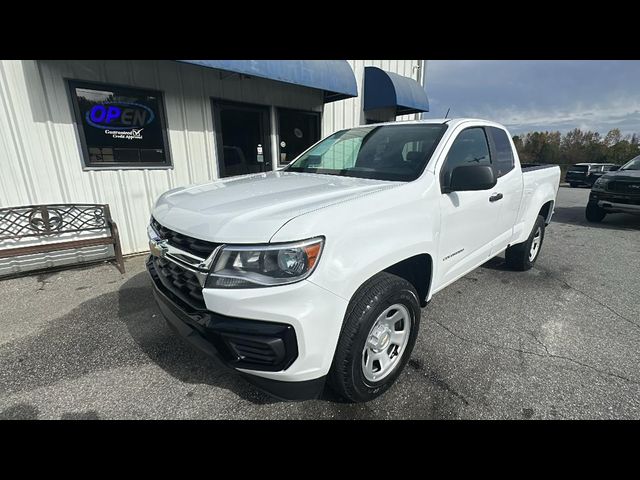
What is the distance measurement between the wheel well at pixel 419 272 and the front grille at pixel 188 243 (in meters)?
1.25

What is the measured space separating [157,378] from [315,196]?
182 centimetres

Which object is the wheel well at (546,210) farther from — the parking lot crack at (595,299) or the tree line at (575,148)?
the tree line at (575,148)

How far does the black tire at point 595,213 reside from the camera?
7.56 m

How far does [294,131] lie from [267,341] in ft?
20.1

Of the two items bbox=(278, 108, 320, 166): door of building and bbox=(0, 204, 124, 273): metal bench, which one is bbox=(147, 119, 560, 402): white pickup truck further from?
bbox=(278, 108, 320, 166): door of building

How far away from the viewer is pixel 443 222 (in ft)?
7.57

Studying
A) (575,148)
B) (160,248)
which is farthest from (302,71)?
(575,148)

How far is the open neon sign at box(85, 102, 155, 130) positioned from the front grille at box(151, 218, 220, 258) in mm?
3788

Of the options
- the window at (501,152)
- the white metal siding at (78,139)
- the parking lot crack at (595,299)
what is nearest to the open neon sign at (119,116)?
the white metal siding at (78,139)

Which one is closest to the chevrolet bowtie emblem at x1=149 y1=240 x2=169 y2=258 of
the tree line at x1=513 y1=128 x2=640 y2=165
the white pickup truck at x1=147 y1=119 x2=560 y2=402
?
the white pickup truck at x1=147 y1=119 x2=560 y2=402

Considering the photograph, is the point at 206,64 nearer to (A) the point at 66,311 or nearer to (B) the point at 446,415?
(A) the point at 66,311

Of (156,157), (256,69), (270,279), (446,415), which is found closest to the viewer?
(270,279)
